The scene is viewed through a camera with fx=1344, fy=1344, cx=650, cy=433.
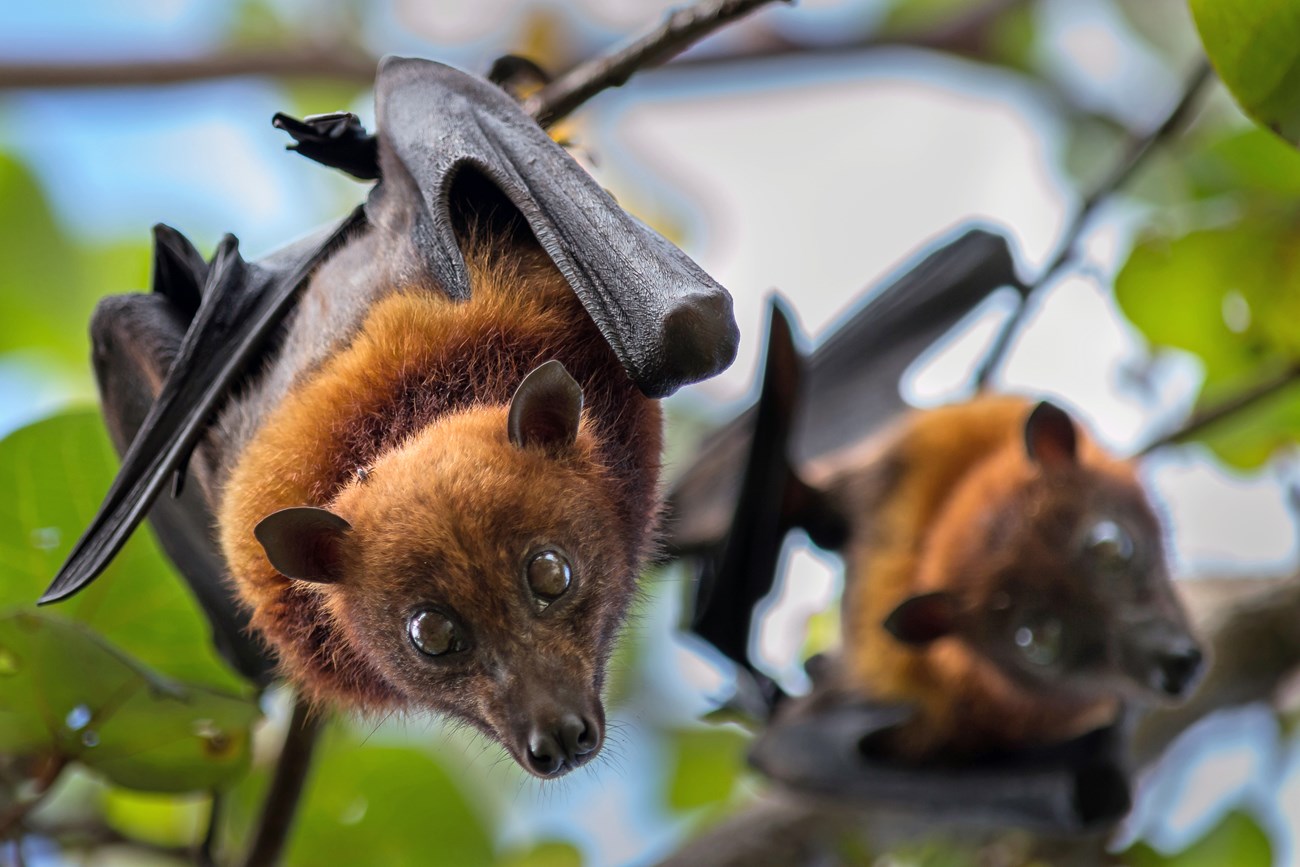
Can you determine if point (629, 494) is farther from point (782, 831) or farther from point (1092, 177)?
point (1092, 177)

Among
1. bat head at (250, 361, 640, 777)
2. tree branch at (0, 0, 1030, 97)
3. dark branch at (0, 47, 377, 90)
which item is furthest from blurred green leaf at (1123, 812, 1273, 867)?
dark branch at (0, 47, 377, 90)

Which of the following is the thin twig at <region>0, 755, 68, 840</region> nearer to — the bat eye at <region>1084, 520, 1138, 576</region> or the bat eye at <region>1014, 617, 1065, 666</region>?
the bat eye at <region>1014, 617, 1065, 666</region>

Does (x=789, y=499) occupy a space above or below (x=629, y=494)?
below

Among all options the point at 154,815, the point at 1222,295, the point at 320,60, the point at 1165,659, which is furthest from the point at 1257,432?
the point at 320,60

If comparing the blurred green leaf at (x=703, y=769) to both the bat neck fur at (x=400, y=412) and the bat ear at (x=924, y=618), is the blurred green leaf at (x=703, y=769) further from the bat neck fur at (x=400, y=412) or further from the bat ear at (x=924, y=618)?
the bat neck fur at (x=400, y=412)

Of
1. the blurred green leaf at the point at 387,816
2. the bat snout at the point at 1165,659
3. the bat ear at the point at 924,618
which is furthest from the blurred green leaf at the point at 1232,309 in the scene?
the blurred green leaf at the point at 387,816

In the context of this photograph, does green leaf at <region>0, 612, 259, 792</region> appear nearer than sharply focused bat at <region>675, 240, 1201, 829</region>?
Yes

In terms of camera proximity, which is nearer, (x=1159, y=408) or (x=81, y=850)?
(x=81, y=850)

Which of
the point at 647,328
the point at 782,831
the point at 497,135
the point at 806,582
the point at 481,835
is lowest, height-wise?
the point at 806,582

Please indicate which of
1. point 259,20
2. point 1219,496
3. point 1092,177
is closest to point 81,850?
point 1092,177
